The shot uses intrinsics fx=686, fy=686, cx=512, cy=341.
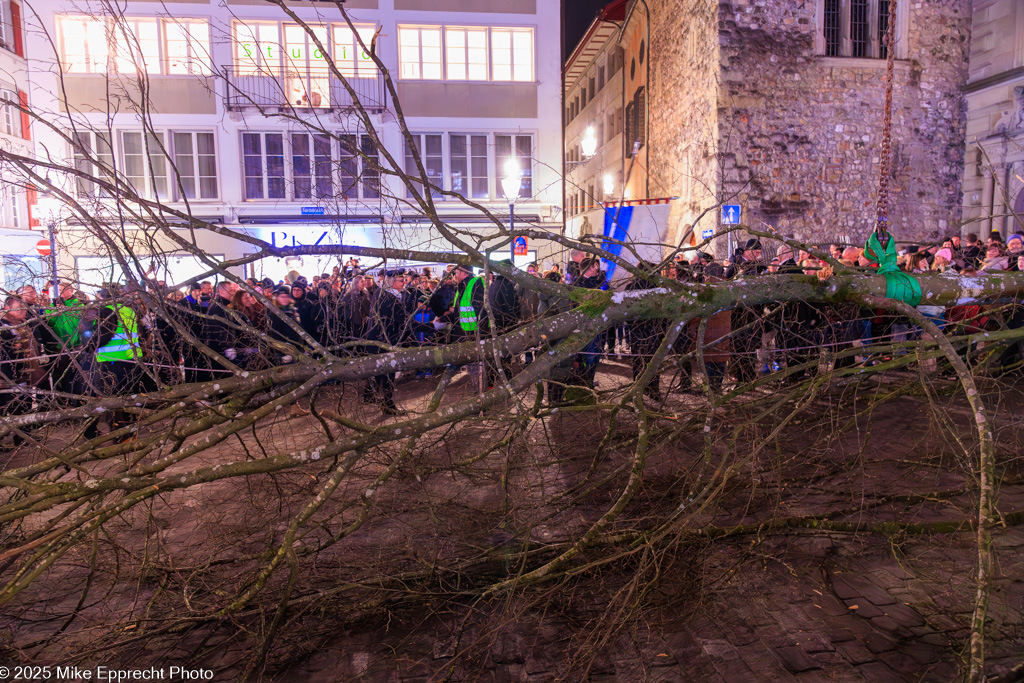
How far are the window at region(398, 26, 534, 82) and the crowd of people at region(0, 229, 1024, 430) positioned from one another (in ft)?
37.7

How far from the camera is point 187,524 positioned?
205 inches

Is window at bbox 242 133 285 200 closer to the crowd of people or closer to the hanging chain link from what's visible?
the crowd of people

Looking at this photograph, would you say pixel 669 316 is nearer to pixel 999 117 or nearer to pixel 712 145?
pixel 712 145

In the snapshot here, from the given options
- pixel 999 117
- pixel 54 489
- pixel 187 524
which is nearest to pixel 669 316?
pixel 54 489

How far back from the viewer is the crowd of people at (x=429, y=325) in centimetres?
422

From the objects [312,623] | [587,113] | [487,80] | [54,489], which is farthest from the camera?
[587,113]

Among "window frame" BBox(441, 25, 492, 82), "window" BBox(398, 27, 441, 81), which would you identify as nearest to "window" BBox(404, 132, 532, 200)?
"window frame" BBox(441, 25, 492, 82)

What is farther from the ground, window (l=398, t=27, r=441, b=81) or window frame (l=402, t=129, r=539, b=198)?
window (l=398, t=27, r=441, b=81)

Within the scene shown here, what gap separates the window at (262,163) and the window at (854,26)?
1447 cm

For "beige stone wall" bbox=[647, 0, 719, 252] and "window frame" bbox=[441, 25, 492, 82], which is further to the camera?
"window frame" bbox=[441, 25, 492, 82]

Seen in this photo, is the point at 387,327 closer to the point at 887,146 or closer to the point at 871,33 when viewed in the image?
the point at 887,146

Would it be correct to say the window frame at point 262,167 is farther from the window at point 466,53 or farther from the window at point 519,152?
the window at point 519,152

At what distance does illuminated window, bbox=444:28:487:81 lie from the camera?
1961 centimetres

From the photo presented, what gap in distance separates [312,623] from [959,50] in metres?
20.2
